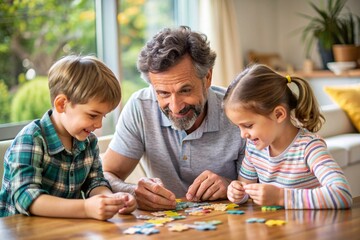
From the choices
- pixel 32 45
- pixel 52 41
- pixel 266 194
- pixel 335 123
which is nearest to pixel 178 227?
pixel 266 194

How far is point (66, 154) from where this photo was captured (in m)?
2.41

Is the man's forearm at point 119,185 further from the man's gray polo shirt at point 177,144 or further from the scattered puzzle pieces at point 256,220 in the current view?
the scattered puzzle pieces at point 256,220

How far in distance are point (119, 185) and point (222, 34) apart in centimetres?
394

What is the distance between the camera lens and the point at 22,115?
5.05 m

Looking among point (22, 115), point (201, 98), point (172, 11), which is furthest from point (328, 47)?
point (201, 98)

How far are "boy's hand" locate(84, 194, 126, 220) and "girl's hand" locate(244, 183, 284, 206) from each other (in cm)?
46

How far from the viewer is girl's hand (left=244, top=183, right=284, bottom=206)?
7.16ft

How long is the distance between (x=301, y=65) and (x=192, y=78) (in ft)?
17.2

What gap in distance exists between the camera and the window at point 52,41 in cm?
498

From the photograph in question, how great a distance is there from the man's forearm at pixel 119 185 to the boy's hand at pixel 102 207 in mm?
430

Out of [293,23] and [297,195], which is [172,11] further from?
[297,195]

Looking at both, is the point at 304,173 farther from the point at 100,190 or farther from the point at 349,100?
the point at 349,100

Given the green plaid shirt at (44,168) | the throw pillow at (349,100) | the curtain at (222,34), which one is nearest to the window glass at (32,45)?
the curtain at (222,34)

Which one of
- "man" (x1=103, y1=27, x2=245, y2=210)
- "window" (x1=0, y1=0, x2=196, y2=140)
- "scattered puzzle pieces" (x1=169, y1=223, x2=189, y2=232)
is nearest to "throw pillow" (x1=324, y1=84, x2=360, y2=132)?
"window" (x1=0, y1=0, x2=196, y2=140)
